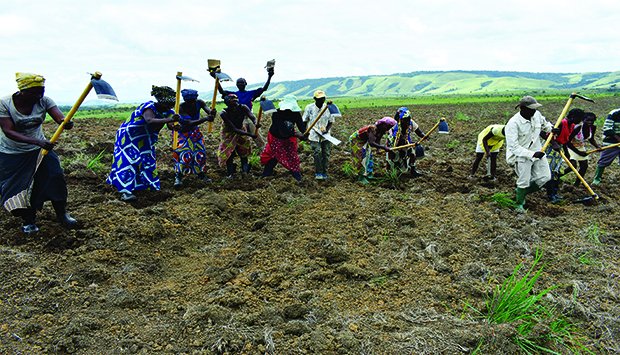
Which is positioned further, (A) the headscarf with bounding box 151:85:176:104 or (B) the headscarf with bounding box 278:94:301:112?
(B) the headscarf with bounding box 278:94:301:112

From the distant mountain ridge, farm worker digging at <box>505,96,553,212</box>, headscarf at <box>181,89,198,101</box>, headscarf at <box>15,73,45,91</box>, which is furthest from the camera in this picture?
A: the distant mountain ridge

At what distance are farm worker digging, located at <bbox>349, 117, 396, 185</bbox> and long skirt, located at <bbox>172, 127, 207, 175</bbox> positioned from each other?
8.16ft

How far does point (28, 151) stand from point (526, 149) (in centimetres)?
588

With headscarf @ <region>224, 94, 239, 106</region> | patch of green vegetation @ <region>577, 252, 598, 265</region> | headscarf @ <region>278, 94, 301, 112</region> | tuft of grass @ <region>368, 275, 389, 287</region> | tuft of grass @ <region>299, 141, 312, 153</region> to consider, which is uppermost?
headscarf @ <region>224, 94, 239, 106</region>

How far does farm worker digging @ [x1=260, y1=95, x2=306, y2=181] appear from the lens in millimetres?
6590

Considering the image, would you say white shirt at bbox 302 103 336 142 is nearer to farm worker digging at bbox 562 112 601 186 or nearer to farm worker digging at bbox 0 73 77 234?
farm worker digging at bbox 0 73 77 234

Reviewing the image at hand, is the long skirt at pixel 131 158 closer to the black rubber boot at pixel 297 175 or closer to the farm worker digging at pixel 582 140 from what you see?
the black rubber boot at pixel 297 175

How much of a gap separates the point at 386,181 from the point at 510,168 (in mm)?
3038

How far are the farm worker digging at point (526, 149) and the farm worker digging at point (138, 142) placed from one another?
4.46m

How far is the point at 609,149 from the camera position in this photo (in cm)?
691

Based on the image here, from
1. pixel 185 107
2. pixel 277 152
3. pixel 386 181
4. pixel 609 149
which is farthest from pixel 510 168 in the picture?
pixel 185 107

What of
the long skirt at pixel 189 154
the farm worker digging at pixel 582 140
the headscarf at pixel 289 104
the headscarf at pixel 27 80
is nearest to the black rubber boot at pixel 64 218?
the headscarf at pixel 27 80

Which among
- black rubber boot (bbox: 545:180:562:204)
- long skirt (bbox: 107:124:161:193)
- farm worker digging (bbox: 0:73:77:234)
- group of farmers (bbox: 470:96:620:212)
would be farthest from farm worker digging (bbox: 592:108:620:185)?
farm worker digging (bbox: 0:73:77:234)

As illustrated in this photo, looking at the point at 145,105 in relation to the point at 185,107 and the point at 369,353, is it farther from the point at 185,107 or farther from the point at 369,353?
the point at 369,353
